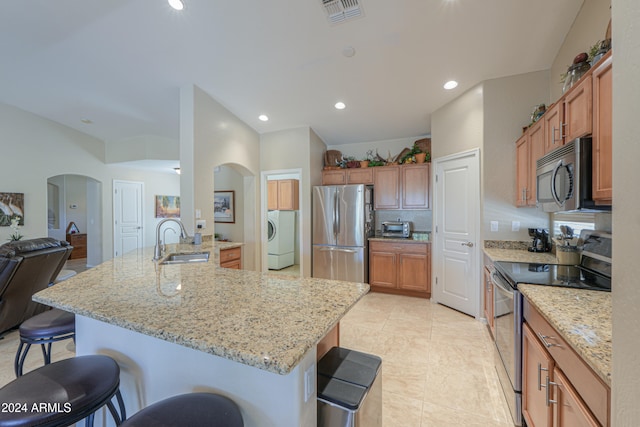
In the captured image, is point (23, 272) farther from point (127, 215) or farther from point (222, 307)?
point (127, 215)

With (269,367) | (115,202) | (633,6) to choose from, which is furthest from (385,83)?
(115,202)

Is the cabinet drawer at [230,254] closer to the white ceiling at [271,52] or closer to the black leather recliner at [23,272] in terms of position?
the black leather recliner at [23,272]

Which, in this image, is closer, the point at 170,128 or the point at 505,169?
the point at 505,169

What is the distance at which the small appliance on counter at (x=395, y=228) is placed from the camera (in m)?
4.50

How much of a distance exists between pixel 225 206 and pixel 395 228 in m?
3.73

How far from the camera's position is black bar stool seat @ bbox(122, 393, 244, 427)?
84 cm

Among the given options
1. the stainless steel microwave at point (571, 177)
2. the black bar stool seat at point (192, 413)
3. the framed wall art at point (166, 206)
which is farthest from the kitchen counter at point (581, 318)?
the framed wall art at point (166, 206)

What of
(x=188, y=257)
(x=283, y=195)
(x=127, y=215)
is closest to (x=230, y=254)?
(x=188, y=257)

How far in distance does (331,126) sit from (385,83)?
1.38 meters

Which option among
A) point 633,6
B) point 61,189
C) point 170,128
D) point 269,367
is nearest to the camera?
point 633,6

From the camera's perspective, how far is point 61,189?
7.55 meters

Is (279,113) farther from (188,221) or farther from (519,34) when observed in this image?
(519,34)

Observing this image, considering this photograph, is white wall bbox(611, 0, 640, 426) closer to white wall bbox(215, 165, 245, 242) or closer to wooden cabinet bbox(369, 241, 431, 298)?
wooden cabinet bbox(369, 241, 431, 298)

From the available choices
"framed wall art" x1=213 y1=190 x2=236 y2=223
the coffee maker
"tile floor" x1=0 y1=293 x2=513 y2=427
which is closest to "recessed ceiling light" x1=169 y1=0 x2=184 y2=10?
"tile floor" x1=0 y1=293 x2=513 y2=427
